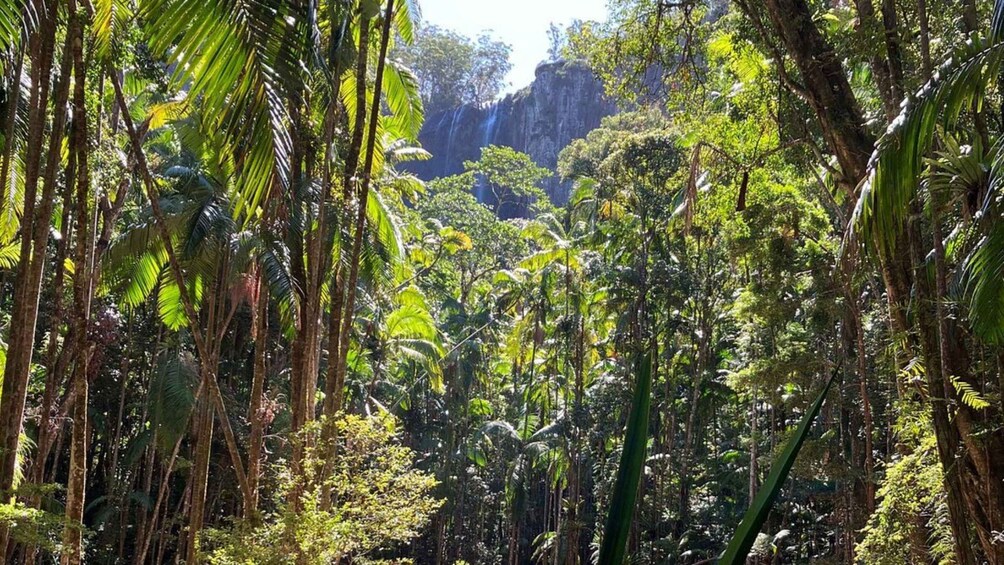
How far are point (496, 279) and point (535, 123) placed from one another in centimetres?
3237

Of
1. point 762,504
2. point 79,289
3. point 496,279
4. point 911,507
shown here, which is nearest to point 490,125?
point 496,279

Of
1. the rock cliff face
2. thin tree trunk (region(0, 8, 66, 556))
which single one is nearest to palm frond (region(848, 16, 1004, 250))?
thin tree trunk (region(0, 8, 66, 556))

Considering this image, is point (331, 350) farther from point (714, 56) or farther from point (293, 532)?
point (714, 56)

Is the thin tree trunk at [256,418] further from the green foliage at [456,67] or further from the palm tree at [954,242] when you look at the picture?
the green foliage at [456,67]

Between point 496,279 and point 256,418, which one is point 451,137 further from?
point 256,418

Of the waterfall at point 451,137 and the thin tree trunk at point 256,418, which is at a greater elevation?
the waterfall at point 451,137

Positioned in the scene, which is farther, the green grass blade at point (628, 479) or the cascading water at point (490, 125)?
the cascading water at point (490, 125)

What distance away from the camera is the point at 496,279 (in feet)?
71.9

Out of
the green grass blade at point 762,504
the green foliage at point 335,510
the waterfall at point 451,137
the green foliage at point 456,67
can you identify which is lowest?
the green grass blade at point 762,504

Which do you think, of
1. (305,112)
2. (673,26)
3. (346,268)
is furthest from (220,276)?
(673,26)

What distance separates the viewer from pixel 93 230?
25.2ft

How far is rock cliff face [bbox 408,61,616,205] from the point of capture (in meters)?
51.6

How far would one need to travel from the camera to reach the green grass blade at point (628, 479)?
1128mm

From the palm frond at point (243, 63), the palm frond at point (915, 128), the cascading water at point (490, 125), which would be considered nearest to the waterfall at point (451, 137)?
the cascading water at point (490, 125)
